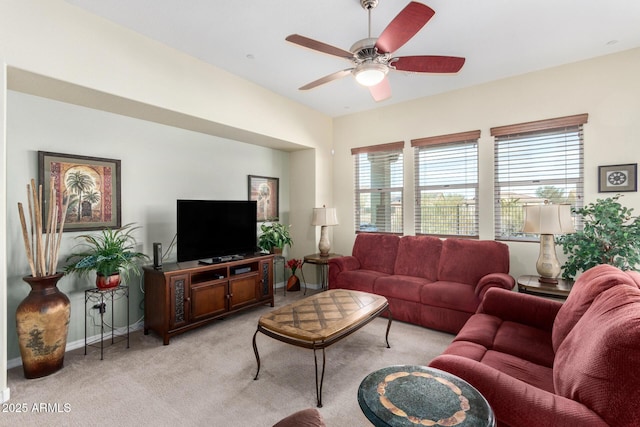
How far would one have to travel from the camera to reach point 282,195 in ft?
17.3

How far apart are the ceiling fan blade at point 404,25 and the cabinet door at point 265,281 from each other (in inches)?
117

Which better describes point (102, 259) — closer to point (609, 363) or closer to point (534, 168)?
point (609, 363)

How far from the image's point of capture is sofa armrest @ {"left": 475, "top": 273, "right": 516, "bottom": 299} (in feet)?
9.95

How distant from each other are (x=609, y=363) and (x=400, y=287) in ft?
8.21

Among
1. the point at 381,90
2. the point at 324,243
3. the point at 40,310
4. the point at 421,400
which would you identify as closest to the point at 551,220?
the point at 381,90

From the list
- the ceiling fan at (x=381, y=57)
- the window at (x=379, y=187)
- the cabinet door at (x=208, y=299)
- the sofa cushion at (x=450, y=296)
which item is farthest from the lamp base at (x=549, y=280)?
the cabinet door at (x=208, y=299)

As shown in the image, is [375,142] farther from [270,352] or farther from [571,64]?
[270,352]

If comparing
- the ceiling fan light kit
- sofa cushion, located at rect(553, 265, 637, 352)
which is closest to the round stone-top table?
sofa cushion, located at rect(553, 265, 637, 352)

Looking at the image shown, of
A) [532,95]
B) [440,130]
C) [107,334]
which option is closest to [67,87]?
[107,334]

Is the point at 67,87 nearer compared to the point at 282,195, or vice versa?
the point at 67,87

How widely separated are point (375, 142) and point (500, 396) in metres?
4.09

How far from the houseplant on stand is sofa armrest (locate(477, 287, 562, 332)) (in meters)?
3.61

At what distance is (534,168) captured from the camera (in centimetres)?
362

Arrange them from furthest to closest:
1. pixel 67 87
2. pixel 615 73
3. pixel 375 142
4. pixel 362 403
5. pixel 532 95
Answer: pixel 375 142
pixel 532 95
pixel 615 73
pixel 67 87
pixel 362 403
